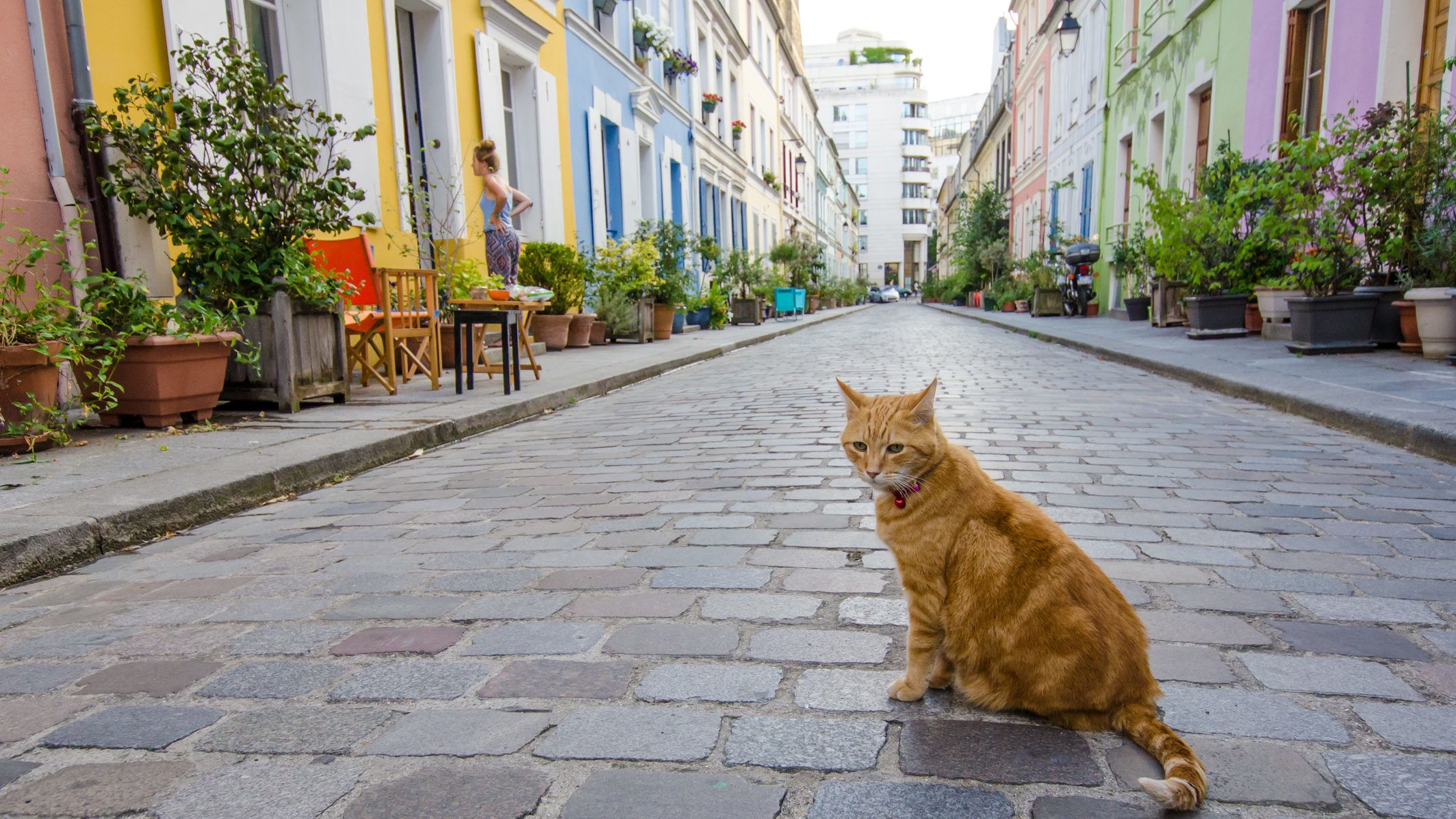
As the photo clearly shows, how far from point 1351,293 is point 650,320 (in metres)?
9.36

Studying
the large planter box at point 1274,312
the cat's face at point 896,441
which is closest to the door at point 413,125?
the cat's face at point 896,441

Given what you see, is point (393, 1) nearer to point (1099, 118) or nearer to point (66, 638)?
point (66, 638)

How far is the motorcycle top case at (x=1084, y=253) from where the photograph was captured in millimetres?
18844

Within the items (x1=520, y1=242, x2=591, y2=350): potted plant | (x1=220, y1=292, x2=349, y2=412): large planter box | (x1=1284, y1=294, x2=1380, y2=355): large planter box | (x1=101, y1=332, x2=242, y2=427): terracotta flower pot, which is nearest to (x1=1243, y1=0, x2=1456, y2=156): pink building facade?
(x1=1284, y1=294, x2=1380, y2=355): large planter box

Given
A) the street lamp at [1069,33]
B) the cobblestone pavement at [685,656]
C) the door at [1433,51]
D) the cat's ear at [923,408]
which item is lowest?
the cobblestone pavement at [685,656]

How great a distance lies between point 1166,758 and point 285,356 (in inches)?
237

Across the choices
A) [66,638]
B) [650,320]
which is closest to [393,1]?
[650,320]

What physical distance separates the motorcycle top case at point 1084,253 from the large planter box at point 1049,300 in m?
1.77

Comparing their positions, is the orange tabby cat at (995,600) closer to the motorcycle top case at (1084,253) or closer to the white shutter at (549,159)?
the white shutter at (549,159)

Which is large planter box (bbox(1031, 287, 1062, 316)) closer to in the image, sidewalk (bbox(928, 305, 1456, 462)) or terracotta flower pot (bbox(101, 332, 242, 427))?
sidewalk (bbox(928, 305, 1456, 462))

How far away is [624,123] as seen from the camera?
1662 cm

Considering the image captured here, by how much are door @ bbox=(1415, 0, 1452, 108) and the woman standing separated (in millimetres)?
9133

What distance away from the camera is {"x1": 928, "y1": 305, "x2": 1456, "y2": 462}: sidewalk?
15.7ft

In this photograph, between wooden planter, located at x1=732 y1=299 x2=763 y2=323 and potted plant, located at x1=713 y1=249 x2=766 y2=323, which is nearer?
potted plant, located at x1=713 y1=249 x2=766 y2=323
